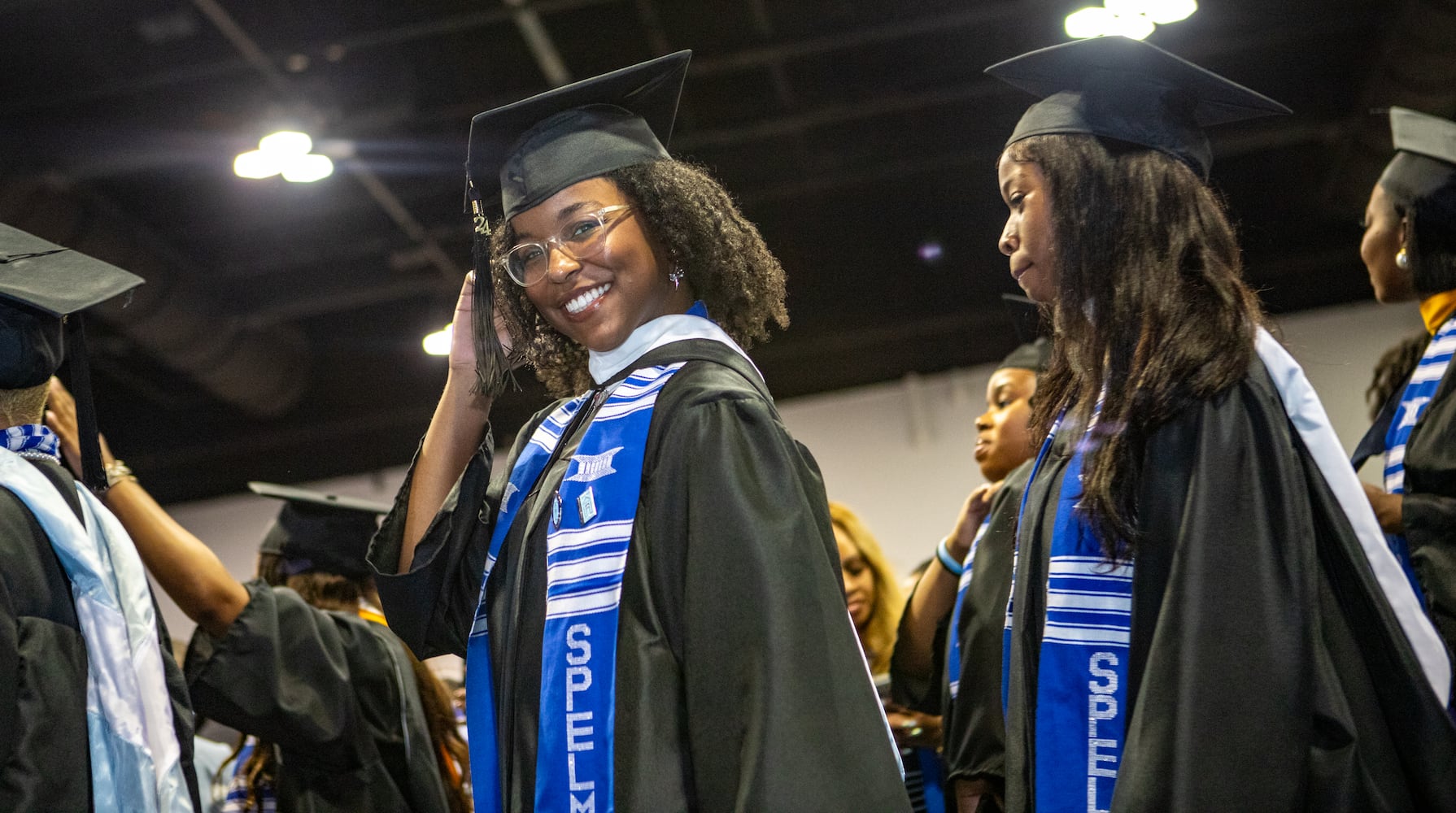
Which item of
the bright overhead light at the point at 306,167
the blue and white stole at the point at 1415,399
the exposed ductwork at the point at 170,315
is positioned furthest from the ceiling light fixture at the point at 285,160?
Answer: the blue and white stole at the point at 1415,399

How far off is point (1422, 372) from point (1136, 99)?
1.06 meters

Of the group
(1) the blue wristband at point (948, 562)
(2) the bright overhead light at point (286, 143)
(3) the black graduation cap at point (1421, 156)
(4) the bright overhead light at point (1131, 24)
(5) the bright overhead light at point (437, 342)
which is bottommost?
(1) the blue wristband at point (948, 562)

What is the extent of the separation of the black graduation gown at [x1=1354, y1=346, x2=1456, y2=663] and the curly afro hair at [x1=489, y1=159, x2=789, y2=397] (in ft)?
3.84

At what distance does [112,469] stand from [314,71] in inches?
119

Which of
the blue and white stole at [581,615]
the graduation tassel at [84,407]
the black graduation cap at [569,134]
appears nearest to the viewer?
the blue and white stole at [581,615]

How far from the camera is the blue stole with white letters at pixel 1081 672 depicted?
179 cm

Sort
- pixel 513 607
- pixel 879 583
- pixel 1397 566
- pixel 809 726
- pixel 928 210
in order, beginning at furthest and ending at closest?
1. pixel 928 210
2. pixel 879 583
3. pixel 513 607
4. pixel 1397 566
5. pixel 809 726

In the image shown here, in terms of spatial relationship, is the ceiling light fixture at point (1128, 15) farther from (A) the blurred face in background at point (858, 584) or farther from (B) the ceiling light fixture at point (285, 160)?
(B) the ceiling light fixture at point (285, 160)

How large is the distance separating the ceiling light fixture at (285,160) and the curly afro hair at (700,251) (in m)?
3.84

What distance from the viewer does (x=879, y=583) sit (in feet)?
13.9

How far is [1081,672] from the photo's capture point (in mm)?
1837

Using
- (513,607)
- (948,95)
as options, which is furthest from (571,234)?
(948,95)

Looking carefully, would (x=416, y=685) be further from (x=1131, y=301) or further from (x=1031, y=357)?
(x=1131, y=301)

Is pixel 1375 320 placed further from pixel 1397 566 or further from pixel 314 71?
pixel 1397 566
